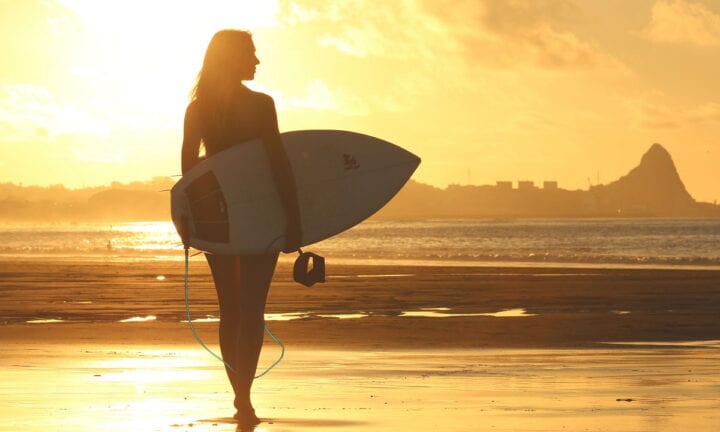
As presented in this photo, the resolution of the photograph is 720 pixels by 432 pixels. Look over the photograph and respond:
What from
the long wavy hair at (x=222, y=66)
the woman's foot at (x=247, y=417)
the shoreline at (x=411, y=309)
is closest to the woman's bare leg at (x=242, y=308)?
the woman's foot at (x=247, y=417)

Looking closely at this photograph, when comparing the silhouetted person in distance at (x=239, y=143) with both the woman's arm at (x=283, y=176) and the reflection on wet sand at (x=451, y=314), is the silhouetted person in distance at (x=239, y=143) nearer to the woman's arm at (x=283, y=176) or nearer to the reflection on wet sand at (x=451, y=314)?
the woman's arm at (x=283, y=176)

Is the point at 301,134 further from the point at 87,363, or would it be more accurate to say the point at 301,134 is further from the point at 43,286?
the point at 43,286

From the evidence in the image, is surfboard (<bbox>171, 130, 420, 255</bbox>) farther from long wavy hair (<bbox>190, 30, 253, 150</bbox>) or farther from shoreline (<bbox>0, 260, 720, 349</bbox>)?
shoreline (<bbox>0, 260, 720, 349</bbox>)

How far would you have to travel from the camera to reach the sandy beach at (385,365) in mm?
6680

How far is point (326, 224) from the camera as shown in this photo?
7.60 meters

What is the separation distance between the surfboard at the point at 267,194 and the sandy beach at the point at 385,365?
1.01m

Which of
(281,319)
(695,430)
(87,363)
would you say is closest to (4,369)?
(87,363)

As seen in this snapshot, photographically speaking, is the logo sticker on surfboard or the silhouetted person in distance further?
the logo sticker on surfboard

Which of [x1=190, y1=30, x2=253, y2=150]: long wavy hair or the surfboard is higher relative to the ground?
[x1=190, y1=30, x2=253, y2=150]: long wavy hair

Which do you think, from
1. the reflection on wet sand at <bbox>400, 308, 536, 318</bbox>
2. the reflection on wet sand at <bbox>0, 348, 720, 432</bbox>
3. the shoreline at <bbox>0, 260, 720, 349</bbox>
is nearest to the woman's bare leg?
the reflection on wet sand at <bbox>0, 348, 720, 432</bbox>

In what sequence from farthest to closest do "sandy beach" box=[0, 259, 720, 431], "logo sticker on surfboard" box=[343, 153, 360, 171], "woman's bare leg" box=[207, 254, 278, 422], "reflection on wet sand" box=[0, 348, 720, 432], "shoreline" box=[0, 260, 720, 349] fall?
"shoreline" box=[0, 260, 720, 349] → "logo sticker on surfboard" box=[343, 153, 360, 171] → "woman's bare leg" box=[207, 254, 278, 422] → "sandy beach" box=[0, 259, 720, 431] → "reflection on wet sand" box=[0, 348, 720, 432]

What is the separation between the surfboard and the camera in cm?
701

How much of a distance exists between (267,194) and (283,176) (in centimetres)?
27

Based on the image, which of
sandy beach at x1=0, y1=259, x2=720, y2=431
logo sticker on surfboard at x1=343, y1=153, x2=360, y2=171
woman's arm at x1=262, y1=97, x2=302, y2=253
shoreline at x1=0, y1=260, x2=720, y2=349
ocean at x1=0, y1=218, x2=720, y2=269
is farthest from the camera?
ocean at x1=0, y1=218, x2=720, y2=269
